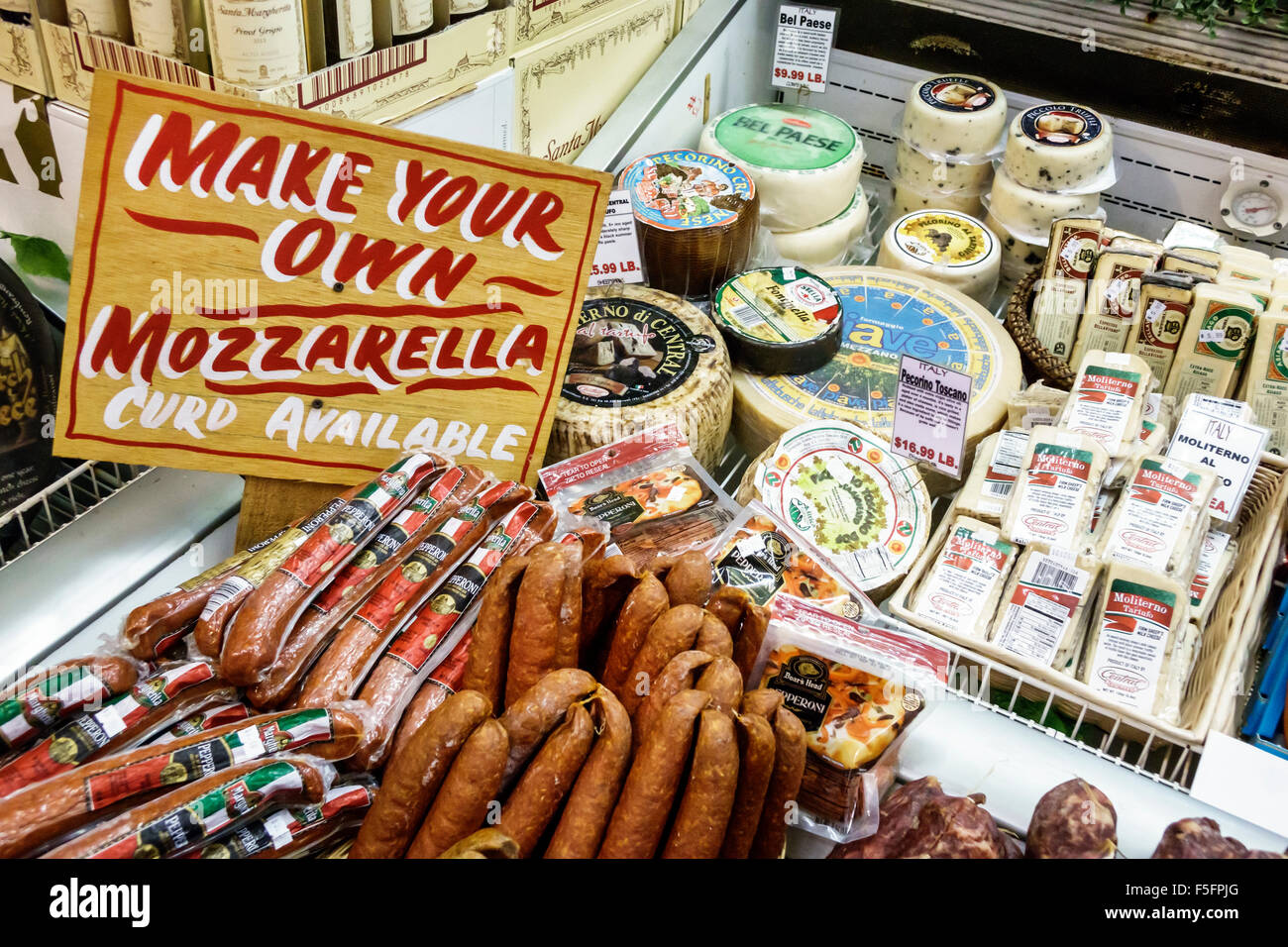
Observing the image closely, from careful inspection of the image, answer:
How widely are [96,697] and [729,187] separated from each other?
1875mm

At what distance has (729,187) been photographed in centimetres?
259

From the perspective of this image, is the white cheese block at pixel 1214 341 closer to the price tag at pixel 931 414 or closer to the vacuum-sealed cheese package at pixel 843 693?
the price tag at pixel 931 414

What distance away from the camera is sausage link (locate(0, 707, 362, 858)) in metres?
1.19

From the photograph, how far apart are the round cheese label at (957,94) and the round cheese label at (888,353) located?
1.97 feet

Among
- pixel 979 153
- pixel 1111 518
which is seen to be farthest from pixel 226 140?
pixel 979 153

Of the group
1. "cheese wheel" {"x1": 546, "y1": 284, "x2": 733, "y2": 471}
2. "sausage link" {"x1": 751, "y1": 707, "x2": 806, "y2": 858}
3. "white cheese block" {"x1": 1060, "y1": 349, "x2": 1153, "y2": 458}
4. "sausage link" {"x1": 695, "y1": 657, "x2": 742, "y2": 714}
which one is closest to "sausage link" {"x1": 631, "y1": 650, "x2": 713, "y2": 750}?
"sausage link" {"x1": 695, "y1": 657, "x2": 742, "y2": 714}

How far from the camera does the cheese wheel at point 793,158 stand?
2762 millimetres

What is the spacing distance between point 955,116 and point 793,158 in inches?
20.2

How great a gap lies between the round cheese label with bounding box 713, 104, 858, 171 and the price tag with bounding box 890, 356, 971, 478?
37.7 inches

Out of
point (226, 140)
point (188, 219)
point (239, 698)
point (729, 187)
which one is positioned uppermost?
point (226, 140)

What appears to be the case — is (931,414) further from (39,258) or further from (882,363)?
(39,258)
